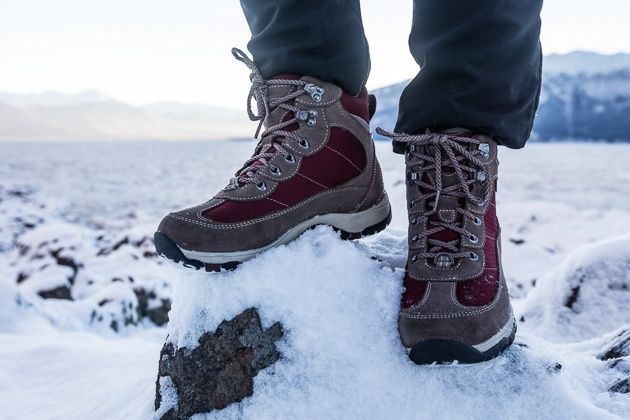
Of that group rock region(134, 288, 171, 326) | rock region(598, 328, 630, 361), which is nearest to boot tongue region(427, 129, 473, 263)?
rock region(598, 328, 630, 361)

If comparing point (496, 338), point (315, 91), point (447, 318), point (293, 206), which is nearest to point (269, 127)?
point (315, 91)

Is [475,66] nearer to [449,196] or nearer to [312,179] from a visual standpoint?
[449,196]

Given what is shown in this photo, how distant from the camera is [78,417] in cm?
171

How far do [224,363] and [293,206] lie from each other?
0.48 meters

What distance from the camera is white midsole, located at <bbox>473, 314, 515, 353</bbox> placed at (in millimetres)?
1178

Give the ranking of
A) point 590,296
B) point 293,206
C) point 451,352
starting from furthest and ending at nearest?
1. point 590,296
2. point 293,206
3. point 451,352

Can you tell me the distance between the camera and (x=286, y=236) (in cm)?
142

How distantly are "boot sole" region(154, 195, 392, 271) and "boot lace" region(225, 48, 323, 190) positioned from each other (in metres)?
0.18

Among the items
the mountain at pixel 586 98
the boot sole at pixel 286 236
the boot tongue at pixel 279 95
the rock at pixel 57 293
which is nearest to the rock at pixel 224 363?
the boot sole at pixel 286 236

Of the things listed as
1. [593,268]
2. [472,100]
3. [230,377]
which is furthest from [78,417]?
[593,268]

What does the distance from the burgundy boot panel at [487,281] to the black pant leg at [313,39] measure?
0.60m

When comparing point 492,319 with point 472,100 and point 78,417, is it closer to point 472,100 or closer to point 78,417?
point 472,100

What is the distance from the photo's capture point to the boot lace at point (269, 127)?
1.42 m

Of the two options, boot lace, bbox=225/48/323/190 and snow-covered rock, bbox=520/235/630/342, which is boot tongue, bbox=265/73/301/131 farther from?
snow-covered rock, bbox=520/235/630/342
